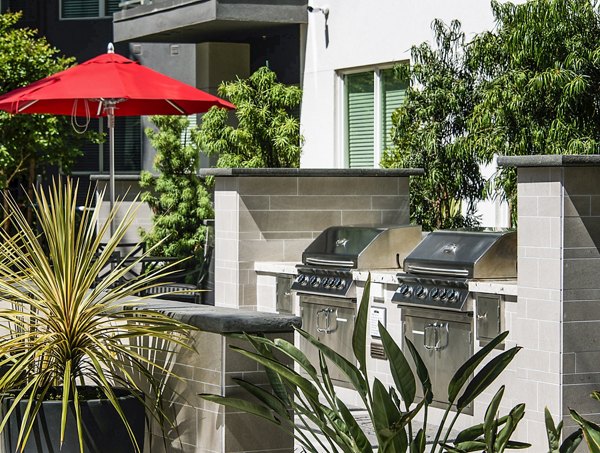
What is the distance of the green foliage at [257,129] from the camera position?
738 inches

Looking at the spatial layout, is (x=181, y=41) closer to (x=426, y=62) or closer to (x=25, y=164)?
(x=25, y=164)

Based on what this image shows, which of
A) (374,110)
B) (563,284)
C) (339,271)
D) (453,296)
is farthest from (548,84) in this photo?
(374,110)

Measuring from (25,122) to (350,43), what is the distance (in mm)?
6541

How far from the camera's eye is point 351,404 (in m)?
10.8

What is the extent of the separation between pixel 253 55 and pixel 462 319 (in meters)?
13.9

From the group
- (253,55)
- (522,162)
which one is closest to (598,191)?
(522,162)

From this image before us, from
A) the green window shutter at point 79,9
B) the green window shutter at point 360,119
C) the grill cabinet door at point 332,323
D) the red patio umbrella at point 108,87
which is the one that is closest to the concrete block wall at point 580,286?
the grill cabinet door at point 332,323

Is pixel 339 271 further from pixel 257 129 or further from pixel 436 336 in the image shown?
pixel 257 129

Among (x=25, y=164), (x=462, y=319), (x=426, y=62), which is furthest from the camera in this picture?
(x=25, y=164)

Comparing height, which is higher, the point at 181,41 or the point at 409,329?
the point at 181,41

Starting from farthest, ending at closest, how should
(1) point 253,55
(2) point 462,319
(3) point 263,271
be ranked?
(1) point 253,55 → (3) point 263,271 → (2) point 462,319

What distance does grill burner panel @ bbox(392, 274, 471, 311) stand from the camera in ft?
30.0

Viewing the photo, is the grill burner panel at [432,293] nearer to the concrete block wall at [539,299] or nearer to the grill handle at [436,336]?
the grill handle at [436,336]

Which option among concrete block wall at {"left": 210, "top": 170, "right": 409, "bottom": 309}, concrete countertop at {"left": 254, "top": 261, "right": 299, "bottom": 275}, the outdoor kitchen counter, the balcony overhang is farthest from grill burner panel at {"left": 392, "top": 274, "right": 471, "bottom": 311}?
the balcony overhang
